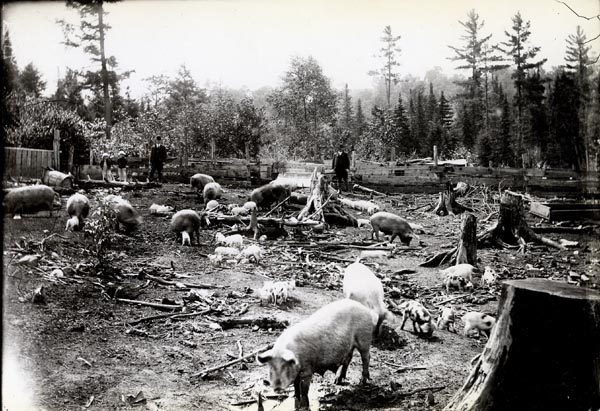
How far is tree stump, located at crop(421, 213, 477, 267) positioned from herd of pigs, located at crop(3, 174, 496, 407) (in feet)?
1.00

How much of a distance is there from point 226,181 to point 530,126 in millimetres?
7825

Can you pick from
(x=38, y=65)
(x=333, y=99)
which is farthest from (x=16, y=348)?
(x=333, y=99)

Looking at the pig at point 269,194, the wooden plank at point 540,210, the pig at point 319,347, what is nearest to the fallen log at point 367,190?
the pig at point 269,194

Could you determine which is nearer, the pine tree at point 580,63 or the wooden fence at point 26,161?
the pine tree at point 580,63

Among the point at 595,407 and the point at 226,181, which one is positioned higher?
the point at 226,181

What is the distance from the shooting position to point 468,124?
26.2 feet

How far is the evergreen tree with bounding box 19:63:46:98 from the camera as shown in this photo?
157 inches

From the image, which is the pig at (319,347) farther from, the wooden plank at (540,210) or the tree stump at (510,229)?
the wooden plank at (540,210)

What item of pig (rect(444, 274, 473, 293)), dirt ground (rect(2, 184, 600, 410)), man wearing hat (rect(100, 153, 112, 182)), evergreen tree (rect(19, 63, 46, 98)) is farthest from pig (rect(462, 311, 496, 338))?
man wearing hat (rect(100, 153, 112, 182))

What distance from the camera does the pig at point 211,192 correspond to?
401 inches

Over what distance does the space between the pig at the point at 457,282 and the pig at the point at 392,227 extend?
1.87m

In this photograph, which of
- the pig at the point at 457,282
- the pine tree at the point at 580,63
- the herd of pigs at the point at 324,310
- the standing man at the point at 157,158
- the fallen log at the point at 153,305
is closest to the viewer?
the herd of pigs at the point at 324,310

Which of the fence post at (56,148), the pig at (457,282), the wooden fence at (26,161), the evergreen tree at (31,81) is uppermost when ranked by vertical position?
the evergreen tree at (31,81)

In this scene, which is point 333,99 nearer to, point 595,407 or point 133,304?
point 133,304
